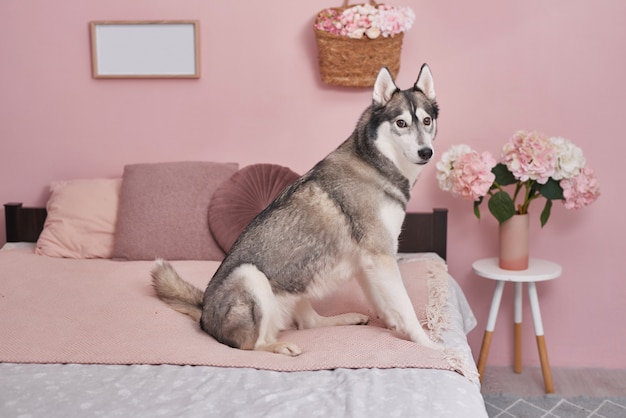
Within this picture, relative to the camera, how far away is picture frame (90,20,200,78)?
3.25 metres

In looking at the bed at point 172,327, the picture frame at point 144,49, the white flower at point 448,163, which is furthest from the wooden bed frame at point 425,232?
the picture frame at point 144,49

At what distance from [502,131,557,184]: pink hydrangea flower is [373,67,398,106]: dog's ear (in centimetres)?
101

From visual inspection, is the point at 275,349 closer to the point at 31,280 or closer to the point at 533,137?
the point at 31,280

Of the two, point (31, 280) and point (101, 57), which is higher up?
point (101, 57)

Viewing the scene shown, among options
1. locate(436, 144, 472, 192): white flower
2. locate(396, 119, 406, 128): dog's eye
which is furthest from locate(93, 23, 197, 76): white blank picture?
locate(396, 119, 406, 128): dog's eye

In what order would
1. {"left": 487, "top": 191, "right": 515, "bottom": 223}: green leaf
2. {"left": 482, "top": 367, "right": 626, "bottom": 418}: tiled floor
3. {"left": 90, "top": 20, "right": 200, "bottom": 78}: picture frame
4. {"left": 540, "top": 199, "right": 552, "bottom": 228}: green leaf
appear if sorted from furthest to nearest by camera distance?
{"left": 90, "top": 20, "right": 200, "bottom": 78}: picture frame
{"left": 540, "top": 199, "right": 552, "bottom": 228}: green leaf
{"left": 487, "top": 191, "right": 515, "bottom": 223}: green leaf
{"left": 482, "top": 367, "right": 626, "bottom": 418}: tiled floor

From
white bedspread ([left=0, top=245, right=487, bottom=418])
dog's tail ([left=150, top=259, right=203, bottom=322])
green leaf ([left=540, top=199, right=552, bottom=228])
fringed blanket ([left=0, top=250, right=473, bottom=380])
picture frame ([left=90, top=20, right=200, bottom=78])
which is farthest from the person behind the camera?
picture frame ([left=90, top=20, right=200, bottom=78])

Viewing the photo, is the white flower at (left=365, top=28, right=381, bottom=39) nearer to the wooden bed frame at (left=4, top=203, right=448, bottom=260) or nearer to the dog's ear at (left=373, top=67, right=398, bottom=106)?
the wooden bed frame at (left=4, top=203, right=448, bottom=260)

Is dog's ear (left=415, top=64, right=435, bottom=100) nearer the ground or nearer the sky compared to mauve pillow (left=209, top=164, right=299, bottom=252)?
nearer the sky

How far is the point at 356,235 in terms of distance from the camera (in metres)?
2.04

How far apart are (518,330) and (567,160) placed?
0.82 m

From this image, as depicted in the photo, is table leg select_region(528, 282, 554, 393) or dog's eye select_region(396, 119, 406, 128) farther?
table leg select_region(528, 282, 554, 393)

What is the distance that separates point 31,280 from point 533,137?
2049 millimetres

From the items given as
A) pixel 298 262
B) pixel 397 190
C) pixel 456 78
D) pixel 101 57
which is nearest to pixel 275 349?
pixel 298 262
